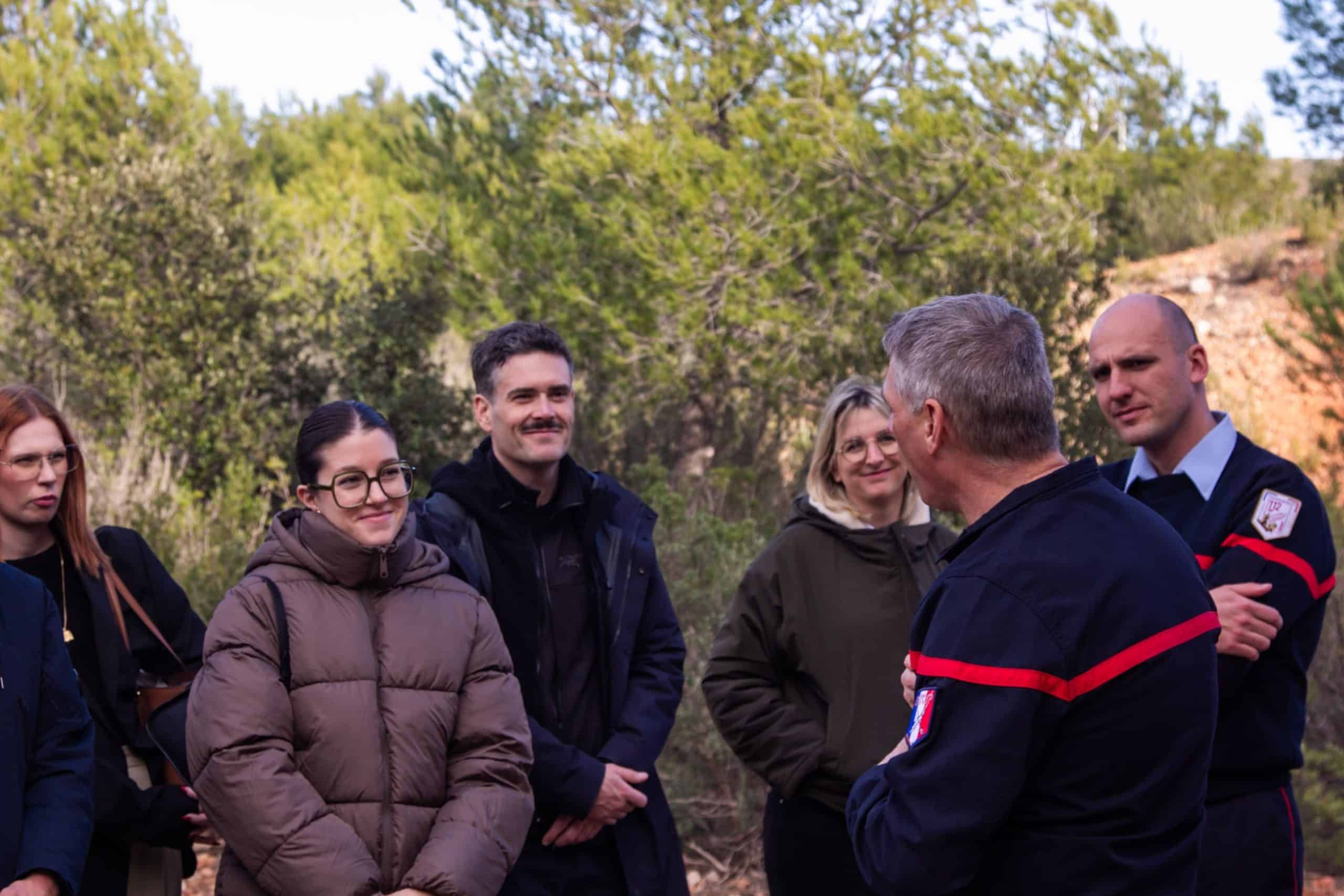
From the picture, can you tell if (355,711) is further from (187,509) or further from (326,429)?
(187,509)

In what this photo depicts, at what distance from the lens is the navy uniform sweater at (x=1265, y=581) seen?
110 inches

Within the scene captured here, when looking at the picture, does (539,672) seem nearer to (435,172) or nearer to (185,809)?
(185,809)

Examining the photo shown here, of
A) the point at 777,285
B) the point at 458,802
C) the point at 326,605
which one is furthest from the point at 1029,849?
the point at 777,285

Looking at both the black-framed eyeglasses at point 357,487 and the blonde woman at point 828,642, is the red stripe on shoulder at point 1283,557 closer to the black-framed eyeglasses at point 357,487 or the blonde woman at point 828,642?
the blonde woman at point 828,642

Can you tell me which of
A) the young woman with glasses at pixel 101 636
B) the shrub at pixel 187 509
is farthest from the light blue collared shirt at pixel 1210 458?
the shrub at pixel 187 509

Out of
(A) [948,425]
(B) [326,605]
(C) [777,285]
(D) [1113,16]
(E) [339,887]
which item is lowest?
(E) [339,887]

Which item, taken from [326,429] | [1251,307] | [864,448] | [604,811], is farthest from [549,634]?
[1251,307]

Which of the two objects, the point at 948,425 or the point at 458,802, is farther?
the point at 458,802

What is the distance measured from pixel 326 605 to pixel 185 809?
0.74 m

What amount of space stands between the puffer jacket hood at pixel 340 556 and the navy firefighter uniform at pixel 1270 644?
1.78 meters

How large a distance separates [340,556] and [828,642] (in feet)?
4.25

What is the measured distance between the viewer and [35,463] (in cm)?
322

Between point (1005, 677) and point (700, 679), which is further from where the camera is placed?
Answer: point (700, 679)

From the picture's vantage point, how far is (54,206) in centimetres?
1213
